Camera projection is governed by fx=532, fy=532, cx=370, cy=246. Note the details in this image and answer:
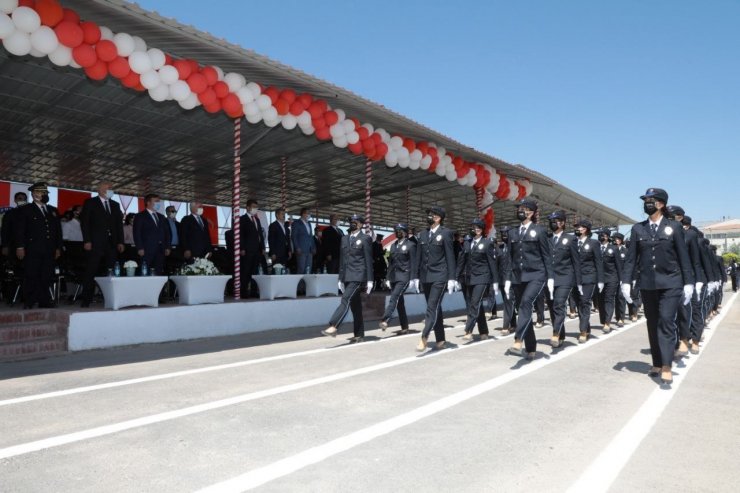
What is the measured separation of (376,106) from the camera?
448 inches

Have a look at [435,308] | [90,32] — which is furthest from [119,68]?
[435,308]

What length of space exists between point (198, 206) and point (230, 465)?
824 cm

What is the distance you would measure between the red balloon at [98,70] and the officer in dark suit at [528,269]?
6214mm

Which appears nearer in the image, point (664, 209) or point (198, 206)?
point (664, 209)

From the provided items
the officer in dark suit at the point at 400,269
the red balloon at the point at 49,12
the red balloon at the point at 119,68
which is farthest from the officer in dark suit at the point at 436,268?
the red balloon at the point at 49,12

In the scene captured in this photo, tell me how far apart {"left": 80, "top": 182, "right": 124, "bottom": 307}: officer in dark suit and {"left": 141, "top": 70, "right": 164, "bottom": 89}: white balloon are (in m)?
1.76

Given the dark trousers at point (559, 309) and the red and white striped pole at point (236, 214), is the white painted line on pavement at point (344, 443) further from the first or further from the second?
the red and white striped pole at point (236, 214)

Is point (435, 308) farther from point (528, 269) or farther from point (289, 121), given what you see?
point (289, 121)

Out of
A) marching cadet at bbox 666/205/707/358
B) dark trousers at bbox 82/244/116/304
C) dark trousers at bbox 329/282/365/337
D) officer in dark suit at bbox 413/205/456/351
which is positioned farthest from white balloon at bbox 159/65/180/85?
marching cadet at bbox 666/205/707/358

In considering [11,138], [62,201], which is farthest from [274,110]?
[62,201]

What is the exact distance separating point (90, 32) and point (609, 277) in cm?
1062

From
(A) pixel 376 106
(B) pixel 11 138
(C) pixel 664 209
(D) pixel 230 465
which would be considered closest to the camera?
(D) pixel 230 465

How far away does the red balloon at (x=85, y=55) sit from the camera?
290 inches

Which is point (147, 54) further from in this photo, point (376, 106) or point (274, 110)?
point (376, 106)
